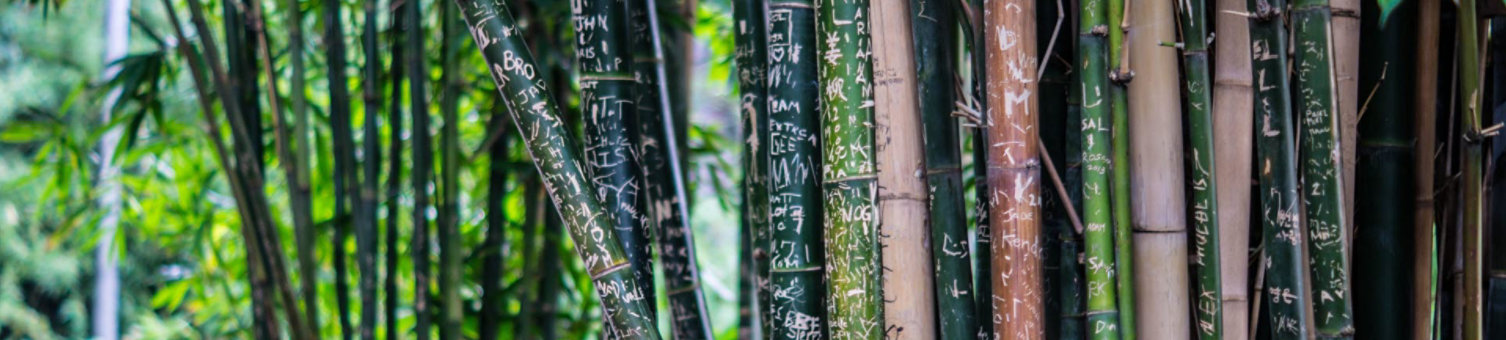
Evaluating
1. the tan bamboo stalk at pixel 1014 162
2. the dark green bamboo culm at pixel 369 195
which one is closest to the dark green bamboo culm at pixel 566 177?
the tan bamboo stalk at pixel 1014 162

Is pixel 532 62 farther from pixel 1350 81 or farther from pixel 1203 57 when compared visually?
pixel 1350 81

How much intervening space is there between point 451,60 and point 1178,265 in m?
0.93

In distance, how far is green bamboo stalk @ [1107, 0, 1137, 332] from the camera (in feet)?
2.34

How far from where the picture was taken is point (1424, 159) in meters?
0.80

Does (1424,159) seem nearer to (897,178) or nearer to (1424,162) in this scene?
→ (1424,162)

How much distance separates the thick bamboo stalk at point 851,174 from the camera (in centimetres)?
77

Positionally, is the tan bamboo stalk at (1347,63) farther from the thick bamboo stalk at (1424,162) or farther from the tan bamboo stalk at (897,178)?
the tan bamboo stalk at (897,178)

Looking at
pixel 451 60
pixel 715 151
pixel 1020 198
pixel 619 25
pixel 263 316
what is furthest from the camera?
pixel 715 151

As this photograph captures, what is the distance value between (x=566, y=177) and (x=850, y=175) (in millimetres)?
179

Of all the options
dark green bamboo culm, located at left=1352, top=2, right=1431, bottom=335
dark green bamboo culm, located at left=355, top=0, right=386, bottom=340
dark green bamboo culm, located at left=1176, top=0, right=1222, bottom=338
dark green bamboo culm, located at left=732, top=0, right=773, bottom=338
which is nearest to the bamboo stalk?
dark green bamboo culm, located at left=1176, top=0, right=1222, bottom=338

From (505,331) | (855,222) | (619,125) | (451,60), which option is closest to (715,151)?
(505,331)

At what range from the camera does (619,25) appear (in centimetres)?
90

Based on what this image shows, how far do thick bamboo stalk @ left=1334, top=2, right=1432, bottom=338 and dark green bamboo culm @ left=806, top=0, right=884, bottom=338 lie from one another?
1.05 feet

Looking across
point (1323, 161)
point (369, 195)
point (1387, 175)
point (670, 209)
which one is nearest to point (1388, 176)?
point (1387, 175)
